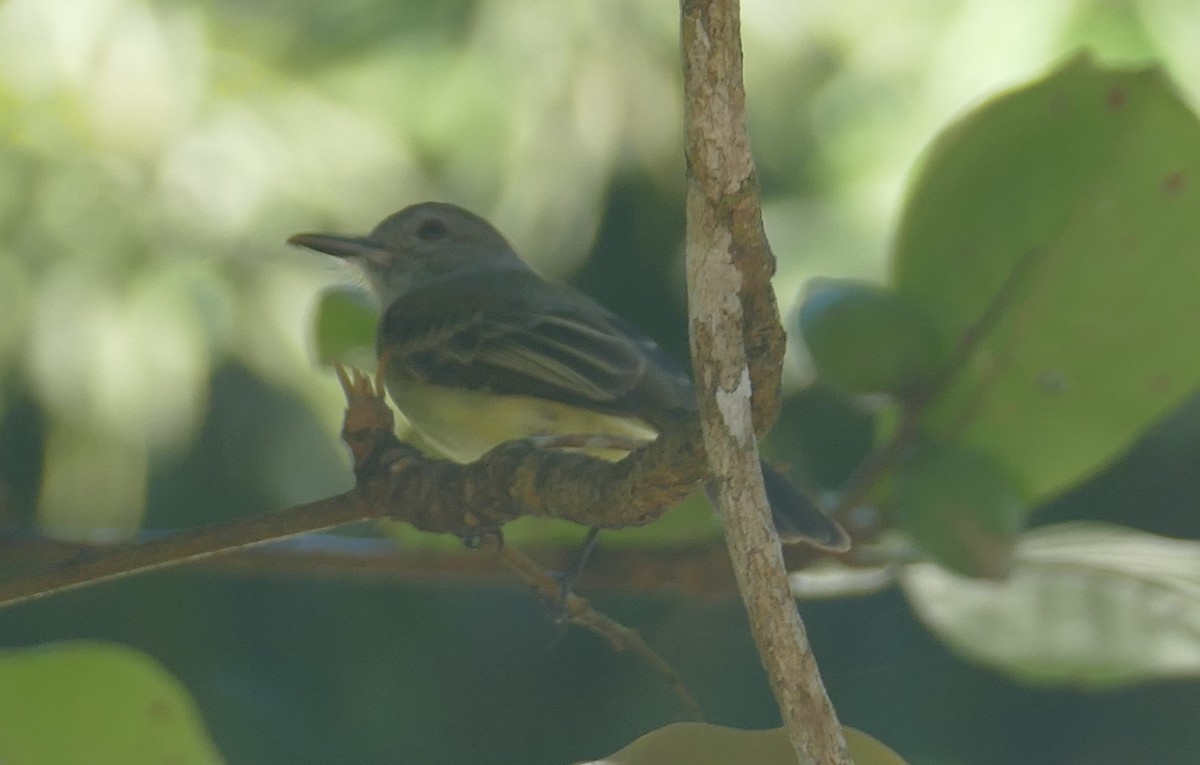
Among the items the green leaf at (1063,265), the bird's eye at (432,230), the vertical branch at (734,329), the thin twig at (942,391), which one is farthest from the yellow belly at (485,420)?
the vertical branch at (734,329)

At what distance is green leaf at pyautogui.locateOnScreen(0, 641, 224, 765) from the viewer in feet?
3.64

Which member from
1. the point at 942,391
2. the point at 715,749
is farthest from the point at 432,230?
the point at 715,749

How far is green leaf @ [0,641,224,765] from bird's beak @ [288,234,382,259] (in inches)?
38.0

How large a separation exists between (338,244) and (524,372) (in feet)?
2.06

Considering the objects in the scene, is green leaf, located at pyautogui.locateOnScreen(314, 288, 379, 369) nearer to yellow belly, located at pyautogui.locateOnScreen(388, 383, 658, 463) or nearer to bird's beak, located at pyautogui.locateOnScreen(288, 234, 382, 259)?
yellow belly, located at pyautogui.locateOnScreen(388, 383, 658, 463)

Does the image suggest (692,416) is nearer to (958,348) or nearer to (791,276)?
(958,348)

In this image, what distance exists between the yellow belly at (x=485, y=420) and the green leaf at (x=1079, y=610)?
418 millimetres

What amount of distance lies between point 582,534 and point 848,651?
1229mm

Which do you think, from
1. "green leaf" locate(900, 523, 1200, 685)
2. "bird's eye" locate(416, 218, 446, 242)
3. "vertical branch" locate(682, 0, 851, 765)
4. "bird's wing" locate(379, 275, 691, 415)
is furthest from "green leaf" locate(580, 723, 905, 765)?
"bird's eye" locate(416, 218, 446, 242)

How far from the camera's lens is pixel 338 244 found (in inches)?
93.5

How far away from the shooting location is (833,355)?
1501mm

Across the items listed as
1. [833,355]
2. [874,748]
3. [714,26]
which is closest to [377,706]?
[833,355]

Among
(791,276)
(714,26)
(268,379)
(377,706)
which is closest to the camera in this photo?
(714,26)

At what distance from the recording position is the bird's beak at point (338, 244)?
213 centimetres
